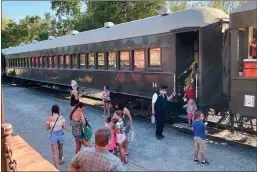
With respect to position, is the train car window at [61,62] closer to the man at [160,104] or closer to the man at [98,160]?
the man at [160,104]

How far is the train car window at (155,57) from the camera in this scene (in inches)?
377

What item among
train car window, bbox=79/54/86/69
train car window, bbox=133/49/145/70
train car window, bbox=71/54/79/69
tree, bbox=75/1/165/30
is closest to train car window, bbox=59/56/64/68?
train car window, bbox=71/54/79/69

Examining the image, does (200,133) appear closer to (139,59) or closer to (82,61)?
(139,59)

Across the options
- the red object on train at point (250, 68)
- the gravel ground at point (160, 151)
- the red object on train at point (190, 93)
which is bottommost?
the gravel ground at point (160, 151)

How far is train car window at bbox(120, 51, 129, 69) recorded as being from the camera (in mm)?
11047

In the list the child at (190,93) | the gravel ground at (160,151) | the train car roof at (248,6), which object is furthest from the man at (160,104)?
the train car roof at (248,6)

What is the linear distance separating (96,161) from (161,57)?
642 centimetres

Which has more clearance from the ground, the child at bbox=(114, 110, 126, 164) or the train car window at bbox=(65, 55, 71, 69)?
the train car window at bbox=(65, 55, 71, 69)

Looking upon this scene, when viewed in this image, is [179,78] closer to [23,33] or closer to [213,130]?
[213,130]

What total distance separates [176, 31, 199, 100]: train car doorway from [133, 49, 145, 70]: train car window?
5.23 feet

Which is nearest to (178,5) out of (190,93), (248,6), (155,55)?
(155,55)

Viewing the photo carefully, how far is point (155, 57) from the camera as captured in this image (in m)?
9.75

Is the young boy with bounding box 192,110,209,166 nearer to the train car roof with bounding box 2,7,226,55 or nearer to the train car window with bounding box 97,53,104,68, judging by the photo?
the train car roof with bounding box 2,7,226,55

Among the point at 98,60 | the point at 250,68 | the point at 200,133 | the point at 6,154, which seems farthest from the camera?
the point at 98,60
